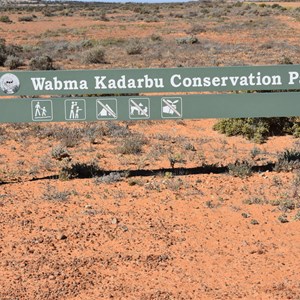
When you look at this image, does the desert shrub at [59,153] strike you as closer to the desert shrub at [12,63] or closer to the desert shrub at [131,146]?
the desert shrub at [131,146]

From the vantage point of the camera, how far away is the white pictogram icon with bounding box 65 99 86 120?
877 centimetres

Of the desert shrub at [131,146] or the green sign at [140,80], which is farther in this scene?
the desert shrub at [131,146]

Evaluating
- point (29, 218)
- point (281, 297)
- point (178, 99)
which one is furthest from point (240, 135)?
point (281, 297)

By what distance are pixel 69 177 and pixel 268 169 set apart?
3.50m

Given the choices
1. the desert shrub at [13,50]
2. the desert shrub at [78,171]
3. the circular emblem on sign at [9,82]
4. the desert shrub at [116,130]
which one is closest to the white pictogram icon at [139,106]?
the desert shrub at [78,171]

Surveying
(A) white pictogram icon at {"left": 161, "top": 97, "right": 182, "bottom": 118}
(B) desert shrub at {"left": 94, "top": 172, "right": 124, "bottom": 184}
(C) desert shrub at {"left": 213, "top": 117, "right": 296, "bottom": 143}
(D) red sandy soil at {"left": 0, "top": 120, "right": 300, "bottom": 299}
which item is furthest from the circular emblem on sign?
(C) desert shrub at {"left": 213, "top": 117, "right": 296, "bottom": 143}

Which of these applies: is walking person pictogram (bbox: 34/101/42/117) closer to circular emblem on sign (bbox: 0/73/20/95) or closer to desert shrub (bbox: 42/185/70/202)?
circular emblem on sign (bbox: 0/73/20/95)

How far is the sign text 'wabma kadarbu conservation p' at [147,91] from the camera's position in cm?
866

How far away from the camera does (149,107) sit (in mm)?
8812

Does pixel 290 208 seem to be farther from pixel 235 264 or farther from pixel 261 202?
pixel 235 264

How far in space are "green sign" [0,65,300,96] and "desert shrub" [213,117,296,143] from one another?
3.09 metres

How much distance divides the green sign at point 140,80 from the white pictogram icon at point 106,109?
18 centimetres

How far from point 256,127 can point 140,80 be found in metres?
4.17

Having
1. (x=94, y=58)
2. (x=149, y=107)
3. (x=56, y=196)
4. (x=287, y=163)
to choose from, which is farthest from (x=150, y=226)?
(x=94, y=58)
